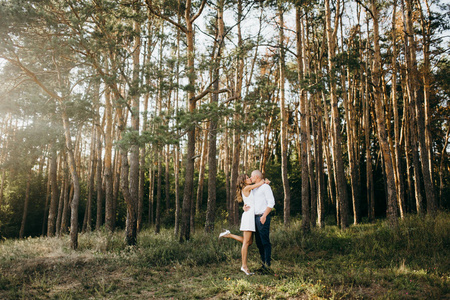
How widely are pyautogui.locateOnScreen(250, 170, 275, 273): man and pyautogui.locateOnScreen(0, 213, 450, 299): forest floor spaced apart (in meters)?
0.26

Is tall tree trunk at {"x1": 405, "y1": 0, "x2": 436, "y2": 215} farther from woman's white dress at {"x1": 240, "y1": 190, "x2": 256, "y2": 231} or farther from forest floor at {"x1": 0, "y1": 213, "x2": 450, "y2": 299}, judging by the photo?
woman's white dress at {"x1": 240, "y1": 190, "x2": 256, "y2": 231}

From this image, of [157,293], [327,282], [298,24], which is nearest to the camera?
[327,282]

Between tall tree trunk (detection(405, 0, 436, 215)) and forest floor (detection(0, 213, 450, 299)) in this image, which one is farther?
tall tree trunk (detection(405, 0, 436, 215))

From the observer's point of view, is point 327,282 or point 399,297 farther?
point 327,282

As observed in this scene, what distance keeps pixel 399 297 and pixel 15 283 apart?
263 inches

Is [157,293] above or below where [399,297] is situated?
below

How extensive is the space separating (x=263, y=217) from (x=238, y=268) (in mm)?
1599

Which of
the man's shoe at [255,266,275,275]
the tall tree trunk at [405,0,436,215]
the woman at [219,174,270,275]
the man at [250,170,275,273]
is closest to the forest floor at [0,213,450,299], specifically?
the man's shoe at [255,266,275,275]

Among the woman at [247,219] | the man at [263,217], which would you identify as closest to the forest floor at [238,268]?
the man at [263,217]

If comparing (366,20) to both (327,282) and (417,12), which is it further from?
(327,282)

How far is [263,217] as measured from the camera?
460cm

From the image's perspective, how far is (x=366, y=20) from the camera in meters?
12.9

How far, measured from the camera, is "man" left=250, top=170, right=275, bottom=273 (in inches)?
183

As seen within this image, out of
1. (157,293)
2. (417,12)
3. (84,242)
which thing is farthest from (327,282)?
(417,12)
